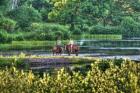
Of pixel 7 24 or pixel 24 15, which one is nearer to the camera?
pixel 7 24

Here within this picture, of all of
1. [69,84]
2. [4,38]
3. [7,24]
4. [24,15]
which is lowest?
[4,38]

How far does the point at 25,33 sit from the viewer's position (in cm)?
6391

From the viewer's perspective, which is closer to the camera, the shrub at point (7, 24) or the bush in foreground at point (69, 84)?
the bush in foreground at point (69, 84)

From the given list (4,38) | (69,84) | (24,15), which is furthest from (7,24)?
(69,84)

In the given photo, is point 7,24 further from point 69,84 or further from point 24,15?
point 69,84

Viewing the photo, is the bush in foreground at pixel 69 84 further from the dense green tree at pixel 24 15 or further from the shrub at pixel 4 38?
the dense green tree at pixel 24 15

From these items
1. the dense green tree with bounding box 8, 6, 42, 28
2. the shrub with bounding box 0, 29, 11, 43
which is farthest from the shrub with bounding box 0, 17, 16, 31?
the shrub with bounding box 0, 29, 11, 43

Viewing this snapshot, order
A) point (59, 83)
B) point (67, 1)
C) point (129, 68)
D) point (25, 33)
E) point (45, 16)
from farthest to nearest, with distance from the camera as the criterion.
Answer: point (45, 16), point (67, 1), point (25, 33), point (129, 68), point (59, 83)

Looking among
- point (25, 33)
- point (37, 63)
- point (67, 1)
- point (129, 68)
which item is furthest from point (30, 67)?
point (67, 1)

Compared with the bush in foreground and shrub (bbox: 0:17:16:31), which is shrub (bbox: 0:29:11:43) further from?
the bush in foreground

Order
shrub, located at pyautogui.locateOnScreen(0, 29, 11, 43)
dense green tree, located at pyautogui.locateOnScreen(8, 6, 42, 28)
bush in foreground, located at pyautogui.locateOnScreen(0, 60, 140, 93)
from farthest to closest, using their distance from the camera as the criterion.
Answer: dense green tree, located at pyautogui.locateOnScreen(8, 6, 42, 28)
shrub, located at pyautogui.locateOnScreen(0, 29, 11, 43)
bush in foreground, located at pyautogui.locateOnScreen(0, 60, 140, 93)

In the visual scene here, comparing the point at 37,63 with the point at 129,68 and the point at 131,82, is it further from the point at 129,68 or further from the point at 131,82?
the point at 131,82

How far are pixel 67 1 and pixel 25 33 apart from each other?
7569mm

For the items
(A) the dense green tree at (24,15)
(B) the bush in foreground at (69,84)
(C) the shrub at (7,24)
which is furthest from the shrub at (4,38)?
(B) the bush in foreground at (69,84)
